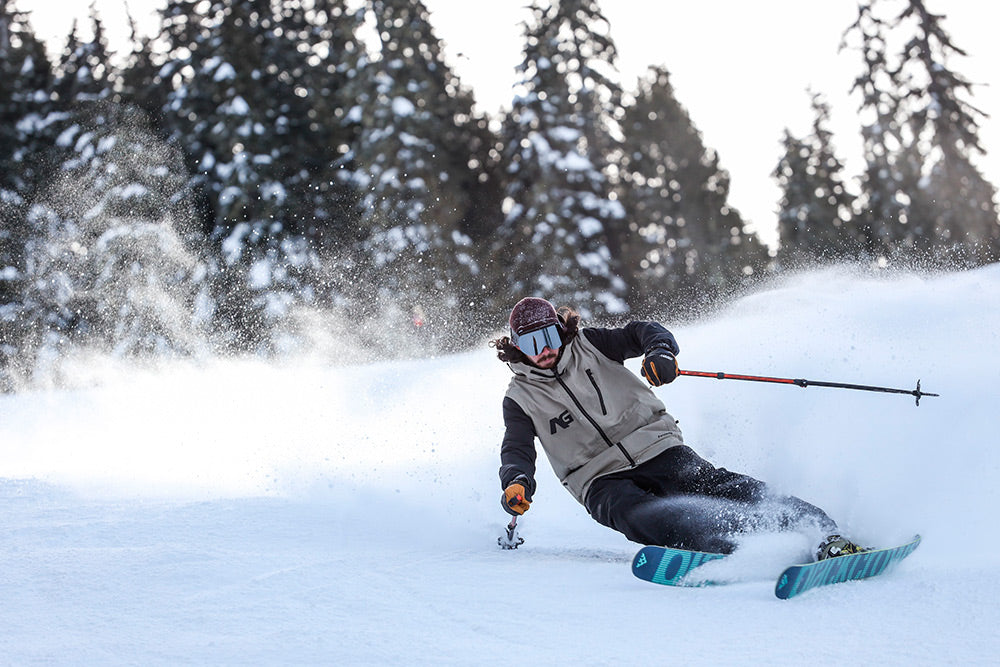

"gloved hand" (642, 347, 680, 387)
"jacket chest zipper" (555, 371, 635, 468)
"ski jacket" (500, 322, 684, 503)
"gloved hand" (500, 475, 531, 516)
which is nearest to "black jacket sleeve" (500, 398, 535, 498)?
"ski jacket" (500, 322, 684, 503)

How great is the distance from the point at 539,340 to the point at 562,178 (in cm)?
2013

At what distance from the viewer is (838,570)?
10.7 feet

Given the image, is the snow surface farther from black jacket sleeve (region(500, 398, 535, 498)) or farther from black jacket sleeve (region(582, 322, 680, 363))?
black jacket sleeve (region(582, 322, 680, 363))

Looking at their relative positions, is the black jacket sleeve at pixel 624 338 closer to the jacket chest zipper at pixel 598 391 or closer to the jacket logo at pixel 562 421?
the jacket chest zipper at pixel 598 391

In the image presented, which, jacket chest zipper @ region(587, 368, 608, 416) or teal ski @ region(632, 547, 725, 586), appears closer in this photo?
teal ski @ region(632, 547, 725, 586)

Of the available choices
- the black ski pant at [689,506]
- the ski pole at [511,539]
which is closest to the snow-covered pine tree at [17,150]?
the ski pole at [511,539]

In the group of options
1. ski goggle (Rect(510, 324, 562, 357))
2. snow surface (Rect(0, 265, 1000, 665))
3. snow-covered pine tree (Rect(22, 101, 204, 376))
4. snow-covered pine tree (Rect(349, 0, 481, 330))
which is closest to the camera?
snow surface (Rect(0, 265, 1000, 665))

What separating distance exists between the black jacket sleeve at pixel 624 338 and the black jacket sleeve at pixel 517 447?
52 centimetres

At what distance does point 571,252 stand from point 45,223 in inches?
553

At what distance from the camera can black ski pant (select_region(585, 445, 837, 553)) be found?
380cm

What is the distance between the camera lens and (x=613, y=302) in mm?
23016

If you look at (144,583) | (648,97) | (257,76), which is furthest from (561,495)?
(648,97)

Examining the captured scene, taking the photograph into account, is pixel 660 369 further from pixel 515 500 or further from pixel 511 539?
pixel 511 539

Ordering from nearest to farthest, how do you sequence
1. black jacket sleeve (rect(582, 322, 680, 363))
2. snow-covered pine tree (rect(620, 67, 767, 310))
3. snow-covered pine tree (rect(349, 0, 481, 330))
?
black jacket sleeve (rect(582, 322, 680, 363)), snow-covered pine tree (rect(349, 0, 481, 330)), snow-covered pine tree (rect(620, 67, 767, 310))
